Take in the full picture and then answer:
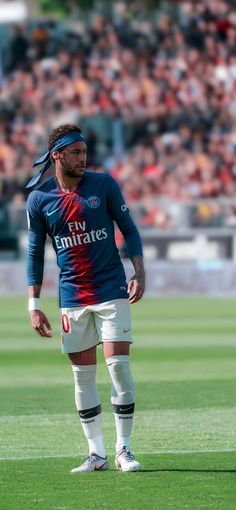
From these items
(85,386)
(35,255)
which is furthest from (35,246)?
(85,386)

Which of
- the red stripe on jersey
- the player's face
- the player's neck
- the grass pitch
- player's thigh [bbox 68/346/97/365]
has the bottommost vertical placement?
the grass pitch

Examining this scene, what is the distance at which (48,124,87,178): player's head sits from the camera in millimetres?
8203

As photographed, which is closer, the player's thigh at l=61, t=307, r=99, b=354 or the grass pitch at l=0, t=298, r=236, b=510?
the grass pitch at l=0, t=298, r=236, b=510

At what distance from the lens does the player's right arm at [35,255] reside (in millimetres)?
8383

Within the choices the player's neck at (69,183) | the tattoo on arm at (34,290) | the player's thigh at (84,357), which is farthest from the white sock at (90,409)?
the player's neck at (69,183)

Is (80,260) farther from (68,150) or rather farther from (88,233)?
(68,150)

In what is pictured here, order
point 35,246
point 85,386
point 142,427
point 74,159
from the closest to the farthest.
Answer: point 74,159, point 85,386, point 35,246, point 142,427

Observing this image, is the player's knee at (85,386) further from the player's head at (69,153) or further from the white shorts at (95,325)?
the player's head at (69,153)

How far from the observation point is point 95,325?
8.29 meters

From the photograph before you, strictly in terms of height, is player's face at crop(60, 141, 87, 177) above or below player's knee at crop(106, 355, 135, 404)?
above

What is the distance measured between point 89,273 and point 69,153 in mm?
743

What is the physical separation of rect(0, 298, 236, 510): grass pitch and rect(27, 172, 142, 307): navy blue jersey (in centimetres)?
110

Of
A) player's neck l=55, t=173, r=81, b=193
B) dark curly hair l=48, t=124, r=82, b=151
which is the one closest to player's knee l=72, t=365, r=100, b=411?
player's neck l=55, t=173, r=81, b=193

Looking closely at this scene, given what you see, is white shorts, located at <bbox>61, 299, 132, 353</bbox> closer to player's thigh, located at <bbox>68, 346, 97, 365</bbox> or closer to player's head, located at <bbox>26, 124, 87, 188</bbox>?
player's thigh, located at <bbox>68, 346, 97, 365</bbox>
